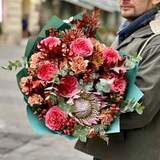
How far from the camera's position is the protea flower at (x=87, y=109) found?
8.31 feet

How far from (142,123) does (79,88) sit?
297mm

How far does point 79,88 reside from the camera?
8.30ft

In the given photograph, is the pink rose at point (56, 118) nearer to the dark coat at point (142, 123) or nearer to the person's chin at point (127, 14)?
the dark coat at point (142, 123)

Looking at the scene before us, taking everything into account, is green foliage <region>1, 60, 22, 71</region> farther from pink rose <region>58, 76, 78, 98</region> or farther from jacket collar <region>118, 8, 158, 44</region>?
jacket collar <region>118, 8, 158, 44</region>

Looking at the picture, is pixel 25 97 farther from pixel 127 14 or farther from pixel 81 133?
pixel 127 14

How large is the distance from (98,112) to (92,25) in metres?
0.37

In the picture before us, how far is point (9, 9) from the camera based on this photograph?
3497 cm

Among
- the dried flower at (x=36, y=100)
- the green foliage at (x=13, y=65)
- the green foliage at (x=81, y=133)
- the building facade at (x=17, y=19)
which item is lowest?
the building facade at (x=17, y=19)

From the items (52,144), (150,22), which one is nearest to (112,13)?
(52,144)

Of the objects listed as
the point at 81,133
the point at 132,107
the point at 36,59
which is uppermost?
the point at 36,59

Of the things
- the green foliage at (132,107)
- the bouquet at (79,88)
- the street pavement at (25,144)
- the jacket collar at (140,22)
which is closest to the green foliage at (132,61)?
the bouquet at (79,88)

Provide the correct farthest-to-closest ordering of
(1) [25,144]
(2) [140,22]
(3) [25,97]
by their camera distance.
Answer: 1. (1) [25,144]
2. (2) [140,22]
3. (3) [25,97]

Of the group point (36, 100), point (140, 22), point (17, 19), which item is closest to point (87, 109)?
point (36, 100)

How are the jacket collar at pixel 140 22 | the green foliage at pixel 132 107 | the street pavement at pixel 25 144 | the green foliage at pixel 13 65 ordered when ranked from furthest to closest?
the street pavement at pixel 25 144
the jacket collar at pixel 140 22
the green foliage at pixel 13 65
the green foliage at pixel 132 107
